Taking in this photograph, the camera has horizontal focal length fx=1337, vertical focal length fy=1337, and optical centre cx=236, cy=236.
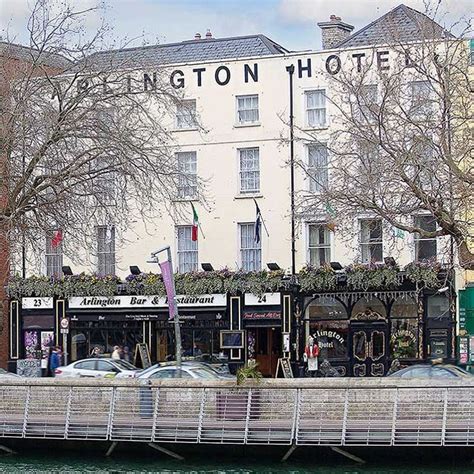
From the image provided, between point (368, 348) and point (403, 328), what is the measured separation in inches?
63.0

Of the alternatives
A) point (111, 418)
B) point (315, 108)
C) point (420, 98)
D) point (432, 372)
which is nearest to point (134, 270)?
point (315, 108)

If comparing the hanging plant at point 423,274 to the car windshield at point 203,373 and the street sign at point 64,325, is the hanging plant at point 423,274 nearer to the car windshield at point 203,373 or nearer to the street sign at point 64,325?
the car windshield at point 203,373

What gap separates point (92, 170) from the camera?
37688 millimetres

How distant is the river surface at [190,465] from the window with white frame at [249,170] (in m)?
21.5

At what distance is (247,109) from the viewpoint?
53.6 meters

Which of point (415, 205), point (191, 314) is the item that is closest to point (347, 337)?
point (191, 314)

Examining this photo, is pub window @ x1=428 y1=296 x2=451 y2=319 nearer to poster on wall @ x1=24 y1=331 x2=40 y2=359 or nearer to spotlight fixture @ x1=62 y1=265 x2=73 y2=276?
spotlight fixture @ x1=62 y1=265 x2=73 y2=276

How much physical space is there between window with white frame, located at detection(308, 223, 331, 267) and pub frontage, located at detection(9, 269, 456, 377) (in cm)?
103

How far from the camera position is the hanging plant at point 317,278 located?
51094 millimetres

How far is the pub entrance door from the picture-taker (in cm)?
5106

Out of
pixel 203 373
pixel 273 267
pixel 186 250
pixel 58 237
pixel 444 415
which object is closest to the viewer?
pixel 444 415

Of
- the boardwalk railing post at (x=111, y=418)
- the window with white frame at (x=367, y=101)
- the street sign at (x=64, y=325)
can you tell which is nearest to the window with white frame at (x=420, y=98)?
the window with white frame at (x=367, y=101)

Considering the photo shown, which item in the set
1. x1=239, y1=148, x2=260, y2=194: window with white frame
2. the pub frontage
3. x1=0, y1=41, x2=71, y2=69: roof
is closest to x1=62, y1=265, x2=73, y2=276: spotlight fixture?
the pub frontage

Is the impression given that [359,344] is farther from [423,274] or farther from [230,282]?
[230,282]
